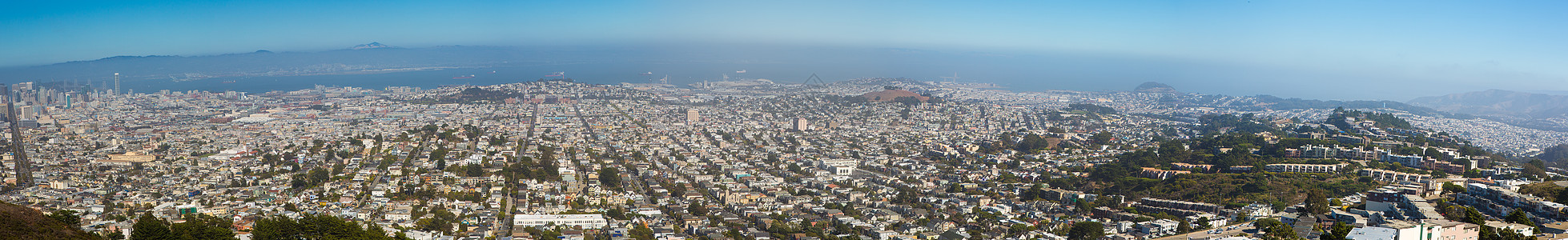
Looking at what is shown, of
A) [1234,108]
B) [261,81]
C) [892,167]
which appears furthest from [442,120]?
[1234,108]

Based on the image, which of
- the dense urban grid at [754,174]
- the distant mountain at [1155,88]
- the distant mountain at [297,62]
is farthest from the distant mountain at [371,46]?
the distant mountain at [1155,88]

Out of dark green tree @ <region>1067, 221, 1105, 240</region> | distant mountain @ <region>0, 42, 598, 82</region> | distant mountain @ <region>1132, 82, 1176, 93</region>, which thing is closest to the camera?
Result: dark green tree @ <region>1067, 221, 1105, 240</region>

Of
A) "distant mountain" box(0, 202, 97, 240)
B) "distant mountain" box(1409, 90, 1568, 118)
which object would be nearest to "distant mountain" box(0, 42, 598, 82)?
"distant mountain" box(0, 202, 97, 240)

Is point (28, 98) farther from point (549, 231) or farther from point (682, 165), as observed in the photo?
point (549, 231)

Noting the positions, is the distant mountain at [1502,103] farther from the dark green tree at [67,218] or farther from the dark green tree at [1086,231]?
the dark green tree at [67,218]

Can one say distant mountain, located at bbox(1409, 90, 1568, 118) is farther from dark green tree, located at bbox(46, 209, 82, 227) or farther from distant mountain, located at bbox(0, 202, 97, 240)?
distant mountain, located at bbox(0, 202, 97, 240)

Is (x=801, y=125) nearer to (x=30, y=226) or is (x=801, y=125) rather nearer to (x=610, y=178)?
(x=610, y=178)
